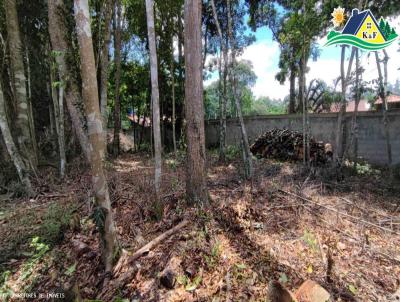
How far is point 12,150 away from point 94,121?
3393mm

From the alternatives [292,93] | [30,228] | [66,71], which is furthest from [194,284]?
[292,93]

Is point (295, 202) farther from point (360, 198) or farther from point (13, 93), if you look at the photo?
point (13, 93)

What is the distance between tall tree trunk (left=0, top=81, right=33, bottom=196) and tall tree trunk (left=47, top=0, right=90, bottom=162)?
6.22 ft

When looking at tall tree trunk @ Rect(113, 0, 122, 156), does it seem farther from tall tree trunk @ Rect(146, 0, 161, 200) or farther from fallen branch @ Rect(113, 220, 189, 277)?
fallen branch @ Rect(113, 220, 189, 277)

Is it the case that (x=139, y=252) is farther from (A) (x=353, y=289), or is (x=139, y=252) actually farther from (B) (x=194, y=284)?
(A) (x=353, y=289)

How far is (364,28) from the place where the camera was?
5.10 m

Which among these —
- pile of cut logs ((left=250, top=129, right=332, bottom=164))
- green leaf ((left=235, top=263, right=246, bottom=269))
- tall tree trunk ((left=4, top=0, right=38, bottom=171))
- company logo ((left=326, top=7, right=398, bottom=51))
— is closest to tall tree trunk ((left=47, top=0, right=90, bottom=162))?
green leaf ((left=235, top=263, right=246, bottom=269))

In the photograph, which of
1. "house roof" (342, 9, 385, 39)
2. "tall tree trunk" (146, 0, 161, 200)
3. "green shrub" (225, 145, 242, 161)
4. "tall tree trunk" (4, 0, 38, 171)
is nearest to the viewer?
"tall tree trunk" (146, 0, 161, 200)

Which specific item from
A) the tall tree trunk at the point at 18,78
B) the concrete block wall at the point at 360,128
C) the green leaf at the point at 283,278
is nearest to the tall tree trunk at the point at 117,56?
the tall tree trunk at the point at 18,78

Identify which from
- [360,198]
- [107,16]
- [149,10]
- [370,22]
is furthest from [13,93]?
[370,22]

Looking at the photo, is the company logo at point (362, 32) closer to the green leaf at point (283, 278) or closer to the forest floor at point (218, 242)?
the forest floor at point (218, 242)

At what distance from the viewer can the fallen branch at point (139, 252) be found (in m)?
2.47

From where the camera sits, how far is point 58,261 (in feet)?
9.14

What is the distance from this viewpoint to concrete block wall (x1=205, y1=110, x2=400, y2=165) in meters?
6.47
